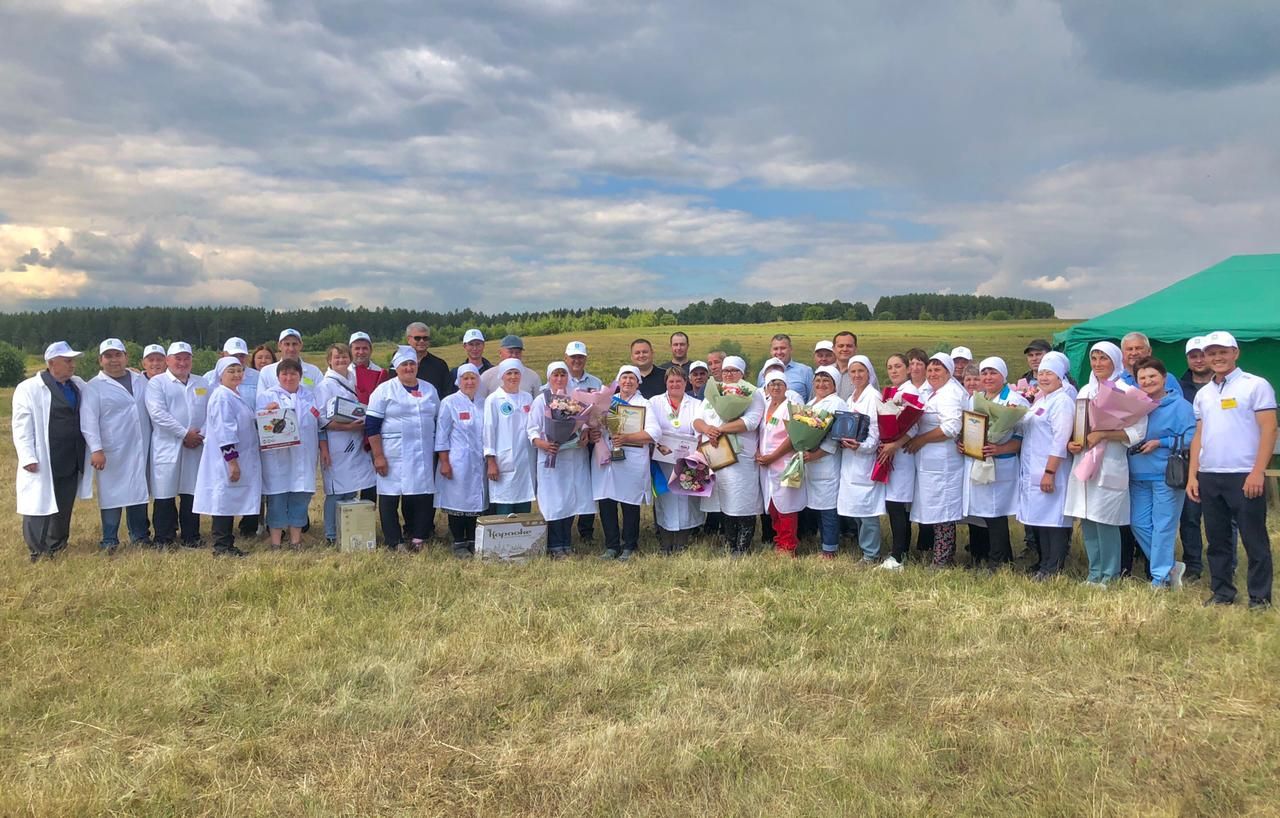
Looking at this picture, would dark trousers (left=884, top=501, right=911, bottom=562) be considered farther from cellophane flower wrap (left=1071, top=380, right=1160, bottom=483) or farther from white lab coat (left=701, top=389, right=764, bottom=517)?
cellophane flower wrap (left=1071, top=380, right=1160, bottom=483)

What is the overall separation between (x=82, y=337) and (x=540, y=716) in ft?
240

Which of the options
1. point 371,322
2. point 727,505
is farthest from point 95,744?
point 371,322

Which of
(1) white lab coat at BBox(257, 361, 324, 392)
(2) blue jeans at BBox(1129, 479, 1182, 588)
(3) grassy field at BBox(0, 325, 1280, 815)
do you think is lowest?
(3) grassy field at BBox(0, 325, 1280, 815)

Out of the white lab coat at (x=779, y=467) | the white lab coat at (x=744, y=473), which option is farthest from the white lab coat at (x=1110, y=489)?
the white lab coat at (x=744, y=473)

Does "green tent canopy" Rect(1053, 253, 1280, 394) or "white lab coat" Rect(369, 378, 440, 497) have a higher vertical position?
"green tent canopy" Rect(1053, 253, 1280, 394)

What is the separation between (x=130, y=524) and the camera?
8055 millimetres

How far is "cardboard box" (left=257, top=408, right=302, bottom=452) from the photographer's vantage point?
7.74m

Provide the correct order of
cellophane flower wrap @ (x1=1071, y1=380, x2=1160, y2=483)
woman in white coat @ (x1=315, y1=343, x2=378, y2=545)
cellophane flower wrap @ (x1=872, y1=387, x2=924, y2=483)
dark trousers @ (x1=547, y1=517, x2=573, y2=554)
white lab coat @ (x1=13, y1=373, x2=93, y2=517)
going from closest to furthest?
cellophane flower wrap @ (x1=1071, y1=380, x2=1160, y2=483), cellophane flower wrap @ (x1=872, y1=387, x2=924, y2=483), white lab coat @ (x1=13, y1=373, x2=93, y2=517), dark trousers @ (x1=547, y1=517, x2=573, y2=554), woman in white coat @ (x1=315, y1=343, x2=378, y2=545)

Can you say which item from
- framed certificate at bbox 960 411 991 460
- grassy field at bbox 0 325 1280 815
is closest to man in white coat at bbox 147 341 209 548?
grassy field at bbox 0 325 1280 815

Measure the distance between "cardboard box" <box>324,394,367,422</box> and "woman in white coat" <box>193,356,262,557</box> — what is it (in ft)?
2.29

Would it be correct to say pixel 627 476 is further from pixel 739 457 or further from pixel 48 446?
pixel 48 446

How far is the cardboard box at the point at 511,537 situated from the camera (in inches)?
301

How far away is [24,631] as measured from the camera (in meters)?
5.73

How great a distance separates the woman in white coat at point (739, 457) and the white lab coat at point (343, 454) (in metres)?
3.38
